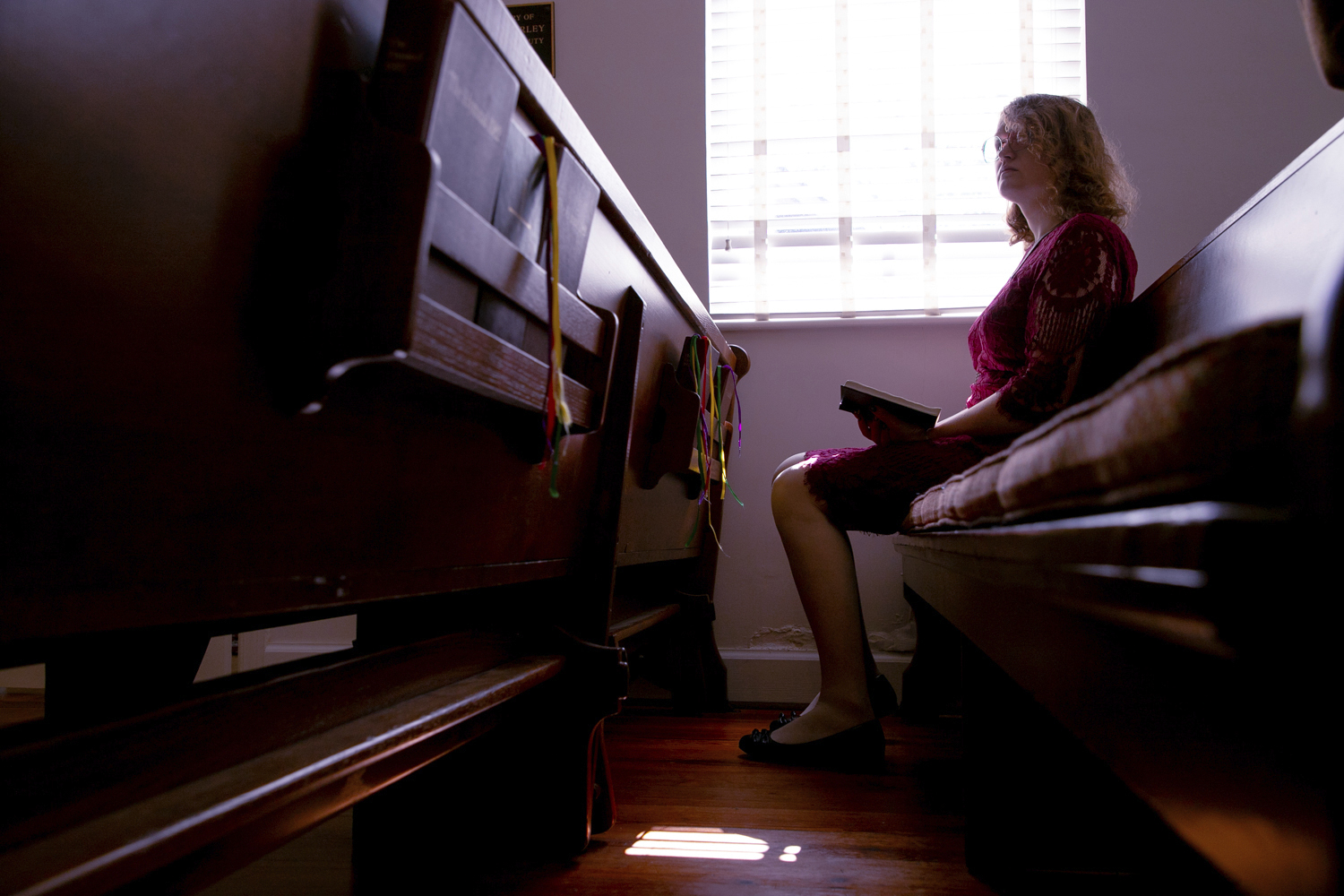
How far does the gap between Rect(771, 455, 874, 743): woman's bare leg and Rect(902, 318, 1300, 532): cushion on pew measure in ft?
3.97

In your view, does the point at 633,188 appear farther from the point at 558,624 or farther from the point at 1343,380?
the point at 1343,380

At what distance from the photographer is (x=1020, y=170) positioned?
65.1 inches

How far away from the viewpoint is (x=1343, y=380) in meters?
0.25

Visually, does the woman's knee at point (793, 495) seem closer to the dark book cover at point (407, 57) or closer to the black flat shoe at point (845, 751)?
the black flat shoe at point (845, 751)

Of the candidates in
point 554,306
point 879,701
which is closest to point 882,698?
point 879,701

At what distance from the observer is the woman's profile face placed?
1.63 meters

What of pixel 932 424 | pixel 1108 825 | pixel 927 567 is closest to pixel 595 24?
pixel 932 424

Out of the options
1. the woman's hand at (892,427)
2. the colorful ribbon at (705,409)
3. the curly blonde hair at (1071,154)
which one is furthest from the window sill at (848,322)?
the woman's hand at (892,427)

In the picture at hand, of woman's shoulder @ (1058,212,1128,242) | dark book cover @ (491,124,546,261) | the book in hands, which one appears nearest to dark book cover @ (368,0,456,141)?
dark book cover @ (491,124,546,261)

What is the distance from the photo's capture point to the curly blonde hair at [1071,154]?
1589 millimetres

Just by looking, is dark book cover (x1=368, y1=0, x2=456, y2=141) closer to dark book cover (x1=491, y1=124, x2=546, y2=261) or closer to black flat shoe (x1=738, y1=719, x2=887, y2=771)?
dark book cover (x1=491, y1=124, x2=546, y2=261)

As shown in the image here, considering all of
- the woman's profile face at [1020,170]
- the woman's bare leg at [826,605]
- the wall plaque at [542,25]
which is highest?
the wall plaque at [542,25]

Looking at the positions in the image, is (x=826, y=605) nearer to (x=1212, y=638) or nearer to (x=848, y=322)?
(x=848, y=322)

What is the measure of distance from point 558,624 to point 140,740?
22.8 inches
